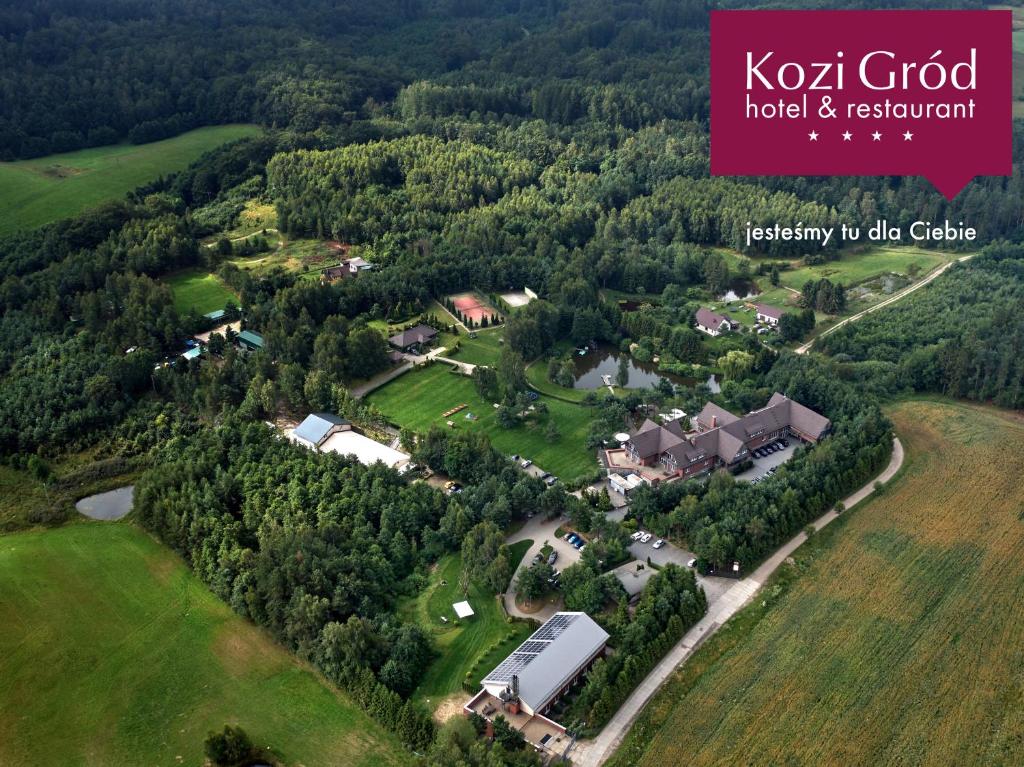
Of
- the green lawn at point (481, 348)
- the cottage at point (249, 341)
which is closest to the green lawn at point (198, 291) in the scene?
the cottage at point (249, 341)

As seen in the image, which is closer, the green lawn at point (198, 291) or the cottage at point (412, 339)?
the cottage at point (412, 339)

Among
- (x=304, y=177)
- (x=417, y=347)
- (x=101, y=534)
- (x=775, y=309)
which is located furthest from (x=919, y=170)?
(x=101, y=534)

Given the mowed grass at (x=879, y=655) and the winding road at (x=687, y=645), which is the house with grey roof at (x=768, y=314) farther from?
the mowed grass at (x=879, y=655)

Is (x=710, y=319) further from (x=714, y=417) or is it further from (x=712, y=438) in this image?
(x=712, y=438)

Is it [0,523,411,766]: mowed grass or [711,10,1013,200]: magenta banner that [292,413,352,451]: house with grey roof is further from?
[711,10,1013,200]: magenta banner

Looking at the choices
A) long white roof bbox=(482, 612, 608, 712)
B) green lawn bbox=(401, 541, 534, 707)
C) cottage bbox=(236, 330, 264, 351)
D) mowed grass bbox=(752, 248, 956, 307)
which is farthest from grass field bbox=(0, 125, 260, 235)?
long white roof bbox=(482, 612, 608, 712)

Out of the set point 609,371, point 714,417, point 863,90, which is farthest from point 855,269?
point 714,417
